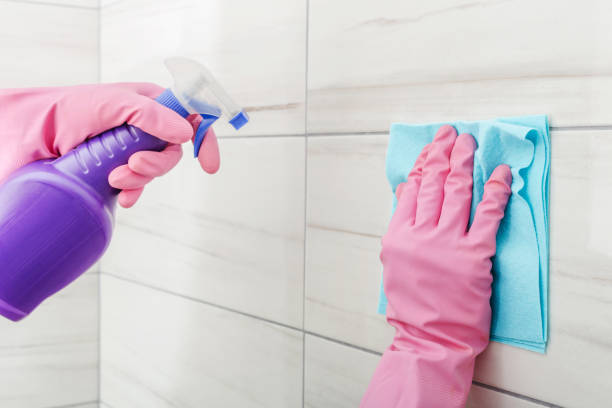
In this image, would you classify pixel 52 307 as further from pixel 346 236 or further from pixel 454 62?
pixel 454 62

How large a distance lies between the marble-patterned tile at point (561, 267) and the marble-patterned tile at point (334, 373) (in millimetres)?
27

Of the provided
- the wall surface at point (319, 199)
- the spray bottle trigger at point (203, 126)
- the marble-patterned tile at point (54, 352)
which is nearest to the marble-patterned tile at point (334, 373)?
the wall surface at point (319, 199)

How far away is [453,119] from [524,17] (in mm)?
130

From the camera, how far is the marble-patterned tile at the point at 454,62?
564 millimetres

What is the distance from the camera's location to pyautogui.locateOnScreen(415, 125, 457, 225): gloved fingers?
638 mm

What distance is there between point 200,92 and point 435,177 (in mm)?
279

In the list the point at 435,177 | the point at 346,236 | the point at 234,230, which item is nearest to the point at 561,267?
the point at 435,177

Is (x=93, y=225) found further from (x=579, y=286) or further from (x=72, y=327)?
(x=72, y=327)

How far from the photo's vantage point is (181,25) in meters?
1.02

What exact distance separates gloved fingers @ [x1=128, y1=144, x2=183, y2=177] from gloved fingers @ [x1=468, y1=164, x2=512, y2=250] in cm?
35

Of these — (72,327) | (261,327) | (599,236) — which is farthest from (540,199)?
(72,327)

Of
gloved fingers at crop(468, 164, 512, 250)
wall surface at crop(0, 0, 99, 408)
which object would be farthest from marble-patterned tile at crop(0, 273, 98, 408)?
gloved fingers at crop(468, 164, 512, 250)

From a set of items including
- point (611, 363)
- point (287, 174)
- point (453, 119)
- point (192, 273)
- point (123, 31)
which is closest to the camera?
point (611, 363)

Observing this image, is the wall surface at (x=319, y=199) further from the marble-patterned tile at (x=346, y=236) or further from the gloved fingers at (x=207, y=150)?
the gloved fingers at (x=207, y=150)
